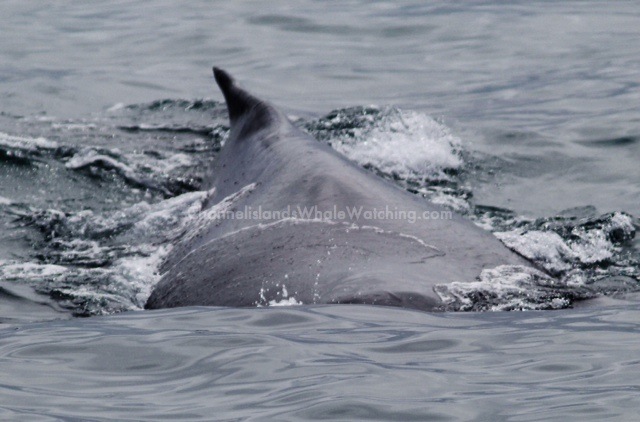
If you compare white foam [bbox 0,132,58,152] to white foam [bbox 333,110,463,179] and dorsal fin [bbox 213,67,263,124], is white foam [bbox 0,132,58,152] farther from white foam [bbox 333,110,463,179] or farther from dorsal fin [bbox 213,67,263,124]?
dorsal fin [bbox 213,67,263,124]

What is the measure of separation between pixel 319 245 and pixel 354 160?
4.58 m

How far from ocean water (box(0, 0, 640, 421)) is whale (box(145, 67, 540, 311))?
0.61 ft

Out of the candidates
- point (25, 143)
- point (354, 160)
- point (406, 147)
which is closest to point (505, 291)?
point (354, 160)

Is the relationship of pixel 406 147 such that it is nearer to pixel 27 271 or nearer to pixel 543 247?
pixel 543 247

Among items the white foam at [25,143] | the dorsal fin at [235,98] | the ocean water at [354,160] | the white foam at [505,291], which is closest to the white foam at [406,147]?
the ocean water at [354,160]

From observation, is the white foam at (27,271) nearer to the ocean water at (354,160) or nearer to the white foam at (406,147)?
the ocean water at (354,160)

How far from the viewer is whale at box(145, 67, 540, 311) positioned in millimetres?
6059

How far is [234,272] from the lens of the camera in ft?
21.4

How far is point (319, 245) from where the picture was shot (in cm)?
639

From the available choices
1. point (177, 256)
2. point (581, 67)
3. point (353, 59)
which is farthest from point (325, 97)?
point (177, 256)

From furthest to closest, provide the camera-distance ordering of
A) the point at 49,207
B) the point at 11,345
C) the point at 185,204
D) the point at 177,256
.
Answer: the point at 49,207 < the point at 185,204 < the point at 177,256 < the point at 11,345

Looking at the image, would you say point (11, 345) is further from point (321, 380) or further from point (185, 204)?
point (185, 204)

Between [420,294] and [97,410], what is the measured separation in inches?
77.1

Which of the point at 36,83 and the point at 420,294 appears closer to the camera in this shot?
the point at 420,294
